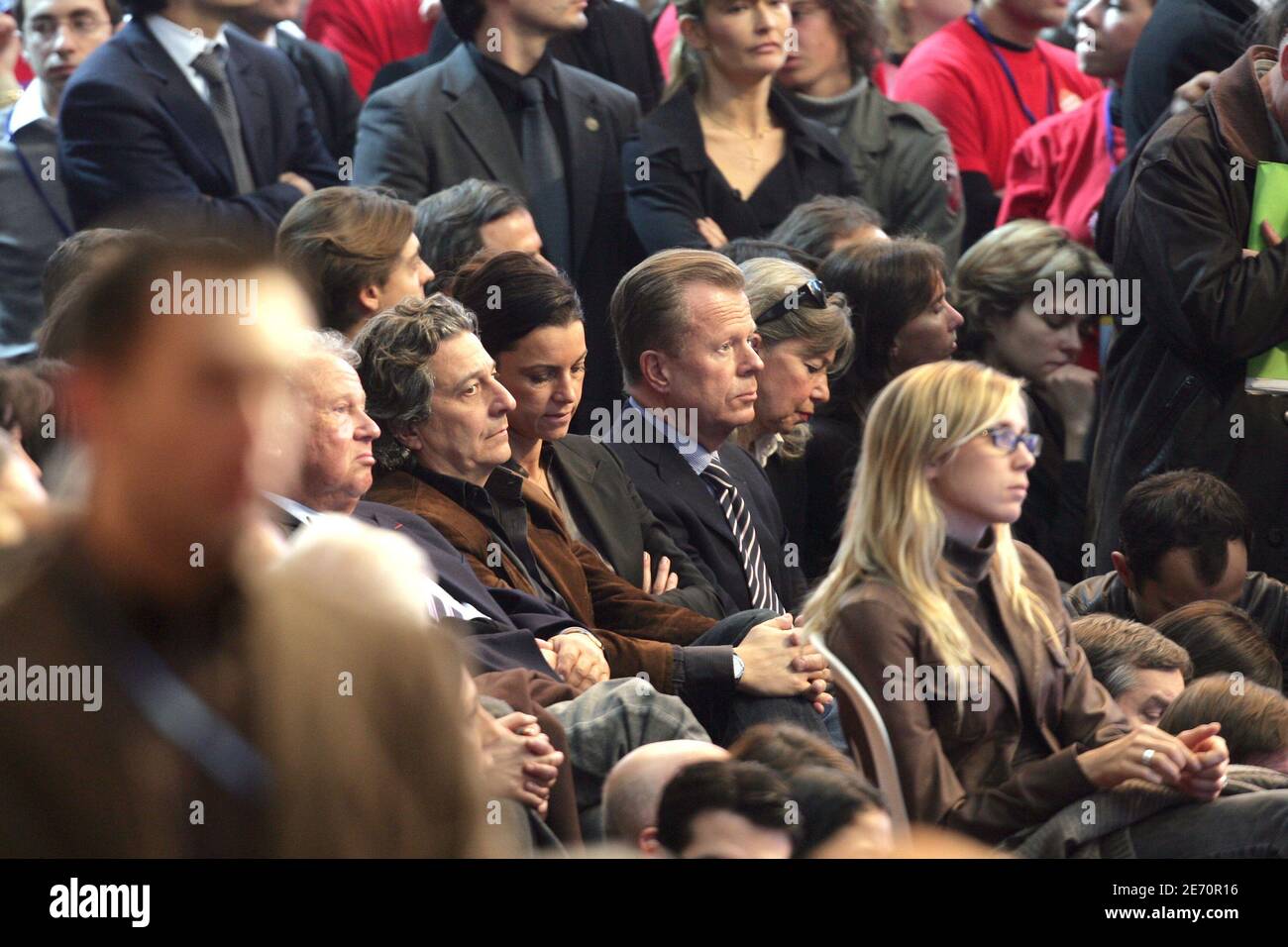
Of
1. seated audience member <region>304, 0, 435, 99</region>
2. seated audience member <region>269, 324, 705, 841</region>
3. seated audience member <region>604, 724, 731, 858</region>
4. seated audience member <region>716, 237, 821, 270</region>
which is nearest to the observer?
seated audience member <region>604, 724, 731, 858</region>

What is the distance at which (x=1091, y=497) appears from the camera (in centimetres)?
529

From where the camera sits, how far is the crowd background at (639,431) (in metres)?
1.48

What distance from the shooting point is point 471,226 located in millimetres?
5309

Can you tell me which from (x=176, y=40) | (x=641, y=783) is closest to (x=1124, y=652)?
(x=641, y=783)

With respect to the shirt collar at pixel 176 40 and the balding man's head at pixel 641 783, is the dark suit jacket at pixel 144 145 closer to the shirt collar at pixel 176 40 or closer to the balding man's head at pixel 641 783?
the shirt collar at pixel 176 40

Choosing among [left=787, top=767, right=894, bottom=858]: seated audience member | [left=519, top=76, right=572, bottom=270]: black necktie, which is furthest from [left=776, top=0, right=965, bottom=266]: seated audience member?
[left=787, top=767, right=894, bottom=858]: seated audience member

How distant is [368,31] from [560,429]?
3.10 metres

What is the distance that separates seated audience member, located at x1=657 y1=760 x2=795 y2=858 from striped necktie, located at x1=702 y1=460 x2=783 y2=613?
1998 millimetres

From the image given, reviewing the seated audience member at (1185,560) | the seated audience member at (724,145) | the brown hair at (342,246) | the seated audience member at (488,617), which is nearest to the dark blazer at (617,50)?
the seated audience member at (724,145)

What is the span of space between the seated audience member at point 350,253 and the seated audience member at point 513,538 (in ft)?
2.02

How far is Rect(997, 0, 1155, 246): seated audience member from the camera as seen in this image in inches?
249

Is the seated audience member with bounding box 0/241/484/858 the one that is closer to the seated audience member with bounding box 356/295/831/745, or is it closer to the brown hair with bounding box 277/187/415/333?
the seated audience member with bounding box 356/295/831/745
